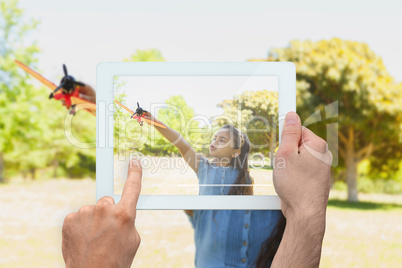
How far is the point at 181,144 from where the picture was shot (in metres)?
0.84

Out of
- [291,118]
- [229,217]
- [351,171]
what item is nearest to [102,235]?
[291,118]

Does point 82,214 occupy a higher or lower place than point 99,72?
lower

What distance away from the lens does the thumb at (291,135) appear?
27.2 inches

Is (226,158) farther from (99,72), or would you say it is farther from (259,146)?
(99,72)

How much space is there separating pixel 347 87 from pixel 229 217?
7462 millimetres

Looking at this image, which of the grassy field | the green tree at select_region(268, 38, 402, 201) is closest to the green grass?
the grassy field

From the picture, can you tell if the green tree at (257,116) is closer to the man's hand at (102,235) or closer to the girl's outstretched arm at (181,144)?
the girl's outstretched arm at (181,144)

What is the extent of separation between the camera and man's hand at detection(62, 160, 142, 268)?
1.88 feet

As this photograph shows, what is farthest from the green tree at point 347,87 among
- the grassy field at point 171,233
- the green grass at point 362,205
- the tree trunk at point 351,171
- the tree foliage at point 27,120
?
the tree foliage at point 27,120

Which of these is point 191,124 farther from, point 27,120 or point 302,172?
point 27,120

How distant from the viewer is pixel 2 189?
11.0m

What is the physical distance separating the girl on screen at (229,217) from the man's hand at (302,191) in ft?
0.35

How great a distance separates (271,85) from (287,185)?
237 mm

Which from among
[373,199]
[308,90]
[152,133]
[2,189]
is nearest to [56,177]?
[2,189]
